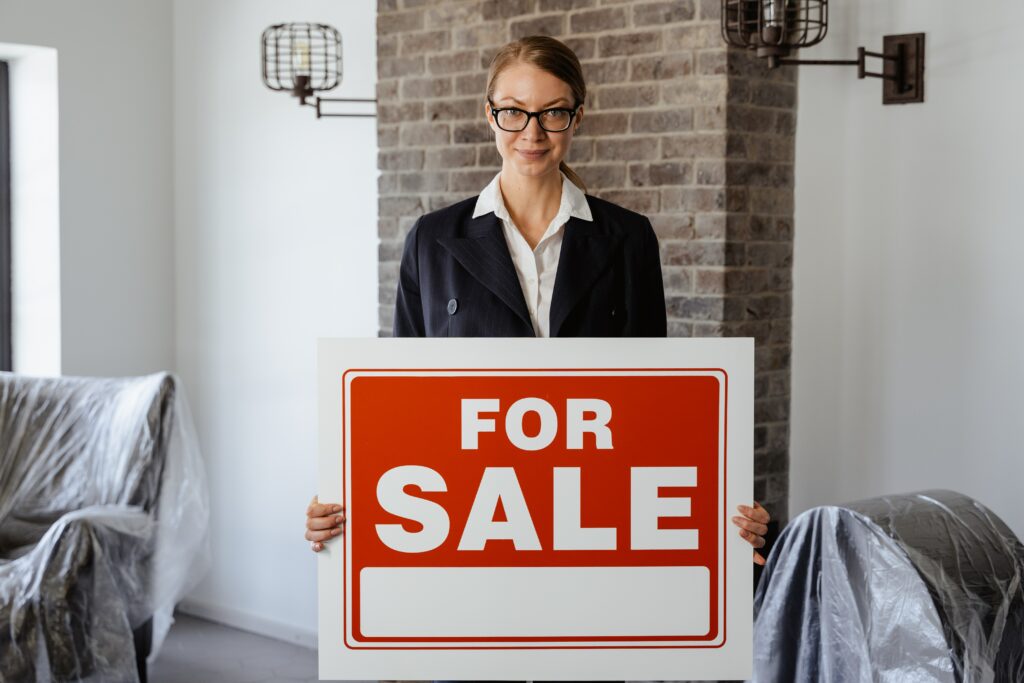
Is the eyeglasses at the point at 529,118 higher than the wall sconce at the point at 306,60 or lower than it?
lower

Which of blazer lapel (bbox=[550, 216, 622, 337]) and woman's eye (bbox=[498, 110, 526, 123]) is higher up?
woman's eye (bbox=[498, 110, 526, 123])

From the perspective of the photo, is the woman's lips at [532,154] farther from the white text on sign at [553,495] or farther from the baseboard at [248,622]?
the baseboard at [248,622]

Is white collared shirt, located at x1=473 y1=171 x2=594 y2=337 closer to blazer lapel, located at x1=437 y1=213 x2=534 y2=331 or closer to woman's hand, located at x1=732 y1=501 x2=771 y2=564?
blazer lapel, located at x1=437 y1=213 x2=534 y2=331

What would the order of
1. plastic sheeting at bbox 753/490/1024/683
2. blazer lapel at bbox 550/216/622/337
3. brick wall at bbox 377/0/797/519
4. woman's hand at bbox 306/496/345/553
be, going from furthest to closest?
brick wall at bbox 377/0/797/519 < plastic sheeting at bbox 753/490/1024/683 < blazer lapel at bbox 550/216/622/337 < woman's hand at bbox 306/496/345/553

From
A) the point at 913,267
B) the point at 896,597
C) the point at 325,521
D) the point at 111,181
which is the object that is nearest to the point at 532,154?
the point at 325,521

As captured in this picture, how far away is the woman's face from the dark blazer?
11 cm

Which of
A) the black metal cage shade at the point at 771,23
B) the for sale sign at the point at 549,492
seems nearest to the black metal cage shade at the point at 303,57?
the black metal cage shade at the point at 771,23

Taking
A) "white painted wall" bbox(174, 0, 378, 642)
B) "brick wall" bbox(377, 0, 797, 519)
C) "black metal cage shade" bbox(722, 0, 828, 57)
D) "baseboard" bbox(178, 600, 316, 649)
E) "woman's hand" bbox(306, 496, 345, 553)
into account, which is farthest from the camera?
"baseboard" bbox(178, 600, 316, 649)

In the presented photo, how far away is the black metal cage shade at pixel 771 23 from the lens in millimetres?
2834

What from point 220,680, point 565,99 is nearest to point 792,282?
point 565,99

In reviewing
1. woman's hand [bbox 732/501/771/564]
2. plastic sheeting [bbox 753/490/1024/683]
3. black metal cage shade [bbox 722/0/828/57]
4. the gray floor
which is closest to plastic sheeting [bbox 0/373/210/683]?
the gray floor

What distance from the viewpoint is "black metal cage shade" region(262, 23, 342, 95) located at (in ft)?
12.4

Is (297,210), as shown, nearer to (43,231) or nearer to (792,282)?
(43,231)

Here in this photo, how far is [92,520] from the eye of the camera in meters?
3.22
